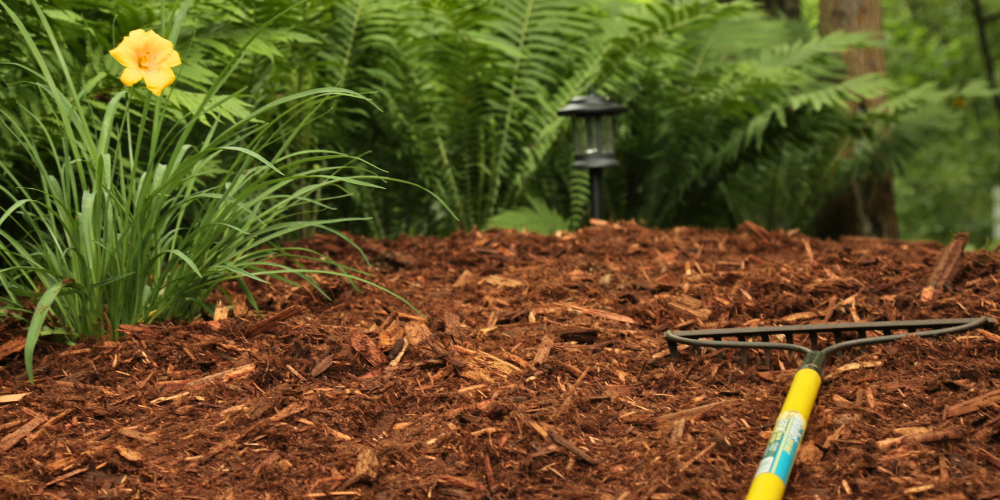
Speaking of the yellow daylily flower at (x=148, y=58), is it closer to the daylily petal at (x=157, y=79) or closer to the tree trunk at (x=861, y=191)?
the daylily petal at (x=157, y=79)

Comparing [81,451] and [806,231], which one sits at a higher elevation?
[81,451]

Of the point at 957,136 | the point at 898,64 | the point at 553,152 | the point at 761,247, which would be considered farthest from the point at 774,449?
the point at 957,136

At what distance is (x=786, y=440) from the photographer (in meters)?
1.09

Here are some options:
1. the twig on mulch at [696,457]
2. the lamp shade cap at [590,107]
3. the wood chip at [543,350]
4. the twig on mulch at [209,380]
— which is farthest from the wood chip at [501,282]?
the lamp shade cap at [590,107]

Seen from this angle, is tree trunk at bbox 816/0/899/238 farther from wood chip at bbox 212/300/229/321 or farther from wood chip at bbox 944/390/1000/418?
wood chip at bbox 212/300/229/321

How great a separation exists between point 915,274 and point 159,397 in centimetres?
210

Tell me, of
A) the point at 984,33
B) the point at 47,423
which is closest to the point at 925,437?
the point at 47,423

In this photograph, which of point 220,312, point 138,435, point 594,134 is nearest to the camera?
point 138,435

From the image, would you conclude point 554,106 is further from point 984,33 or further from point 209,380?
point 984,33

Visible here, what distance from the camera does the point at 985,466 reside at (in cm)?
109

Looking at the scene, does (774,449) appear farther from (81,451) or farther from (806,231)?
(806,231)

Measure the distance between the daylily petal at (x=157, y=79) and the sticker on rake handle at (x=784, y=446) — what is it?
1.49 meters

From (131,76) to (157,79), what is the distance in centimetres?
5

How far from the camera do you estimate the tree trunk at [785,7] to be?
23.0 ft
